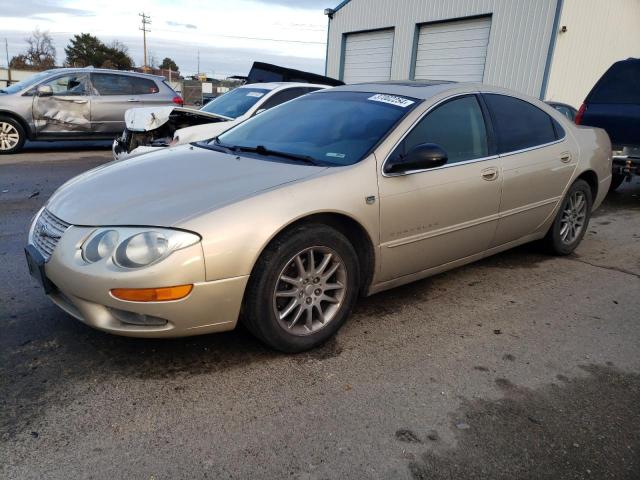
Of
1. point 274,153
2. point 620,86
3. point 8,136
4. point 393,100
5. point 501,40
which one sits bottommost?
point 8,136

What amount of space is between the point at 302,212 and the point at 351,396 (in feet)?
3.13

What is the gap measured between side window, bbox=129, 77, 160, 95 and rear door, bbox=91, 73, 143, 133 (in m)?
0.04

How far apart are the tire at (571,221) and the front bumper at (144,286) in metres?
3.19

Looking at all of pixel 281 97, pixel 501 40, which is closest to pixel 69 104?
pixel 281 97

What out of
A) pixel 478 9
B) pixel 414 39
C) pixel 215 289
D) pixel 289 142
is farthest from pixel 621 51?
pixel 215 289

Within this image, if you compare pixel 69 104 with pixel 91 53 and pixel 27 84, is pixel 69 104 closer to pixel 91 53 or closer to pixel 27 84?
pixel 27 84

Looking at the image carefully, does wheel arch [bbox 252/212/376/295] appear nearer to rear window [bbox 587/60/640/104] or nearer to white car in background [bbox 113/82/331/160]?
white car in background [bbox 113/82/331/160]

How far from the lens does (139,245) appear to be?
2.41m

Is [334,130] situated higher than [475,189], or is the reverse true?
[334,130]

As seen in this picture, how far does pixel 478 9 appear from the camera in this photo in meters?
15.6

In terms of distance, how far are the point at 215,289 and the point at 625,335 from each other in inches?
102

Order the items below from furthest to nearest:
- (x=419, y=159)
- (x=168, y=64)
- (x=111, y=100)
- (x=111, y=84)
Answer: (x=168, y=64)
(x=111, y=84)
(x=111, y=100)
(x=419, y=159)

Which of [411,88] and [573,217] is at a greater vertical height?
[411,88]

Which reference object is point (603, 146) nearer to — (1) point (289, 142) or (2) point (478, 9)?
(1) point (289, 142)
